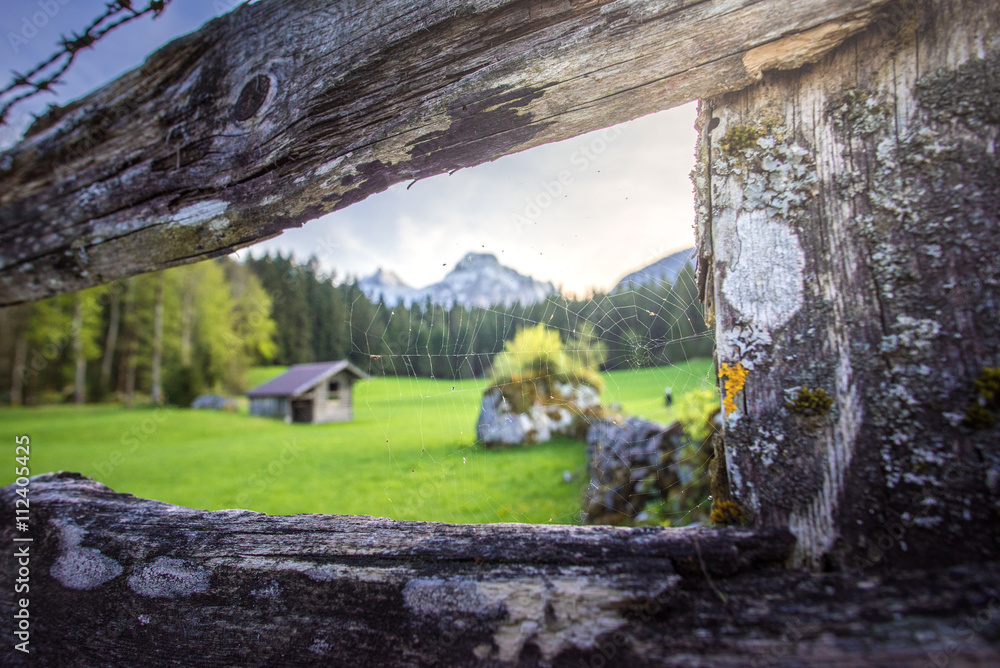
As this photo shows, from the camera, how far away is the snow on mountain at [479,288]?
106 inches

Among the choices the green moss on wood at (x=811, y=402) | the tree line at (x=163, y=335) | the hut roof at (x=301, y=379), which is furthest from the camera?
the tree line at (x=163, y=335)

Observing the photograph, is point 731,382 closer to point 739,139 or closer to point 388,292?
point 739,139

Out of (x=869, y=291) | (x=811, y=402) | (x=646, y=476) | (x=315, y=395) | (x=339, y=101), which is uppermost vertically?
(x=339, y=101)

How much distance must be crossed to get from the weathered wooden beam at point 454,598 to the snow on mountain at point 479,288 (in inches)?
55.1

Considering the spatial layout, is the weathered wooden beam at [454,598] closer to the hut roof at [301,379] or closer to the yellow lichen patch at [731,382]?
the yellow lichen patch at [731,382]

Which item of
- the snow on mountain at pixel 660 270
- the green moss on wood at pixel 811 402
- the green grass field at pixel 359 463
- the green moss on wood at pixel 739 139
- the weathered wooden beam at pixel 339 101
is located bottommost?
the green grass field at pixel 359 463

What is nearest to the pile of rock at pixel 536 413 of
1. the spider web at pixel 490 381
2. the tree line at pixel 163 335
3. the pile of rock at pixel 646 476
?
the spider web at pixel 490 381

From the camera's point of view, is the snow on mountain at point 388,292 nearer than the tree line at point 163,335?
Yes

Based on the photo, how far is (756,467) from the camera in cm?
112

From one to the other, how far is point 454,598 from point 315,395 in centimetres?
2575

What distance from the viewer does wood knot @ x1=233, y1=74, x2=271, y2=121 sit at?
1.65 metres

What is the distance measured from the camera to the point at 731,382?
1173 mm

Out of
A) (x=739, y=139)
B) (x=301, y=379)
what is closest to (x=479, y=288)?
(x=739, y=139)

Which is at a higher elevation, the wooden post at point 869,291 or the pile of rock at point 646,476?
the wooden post at point 869,291
